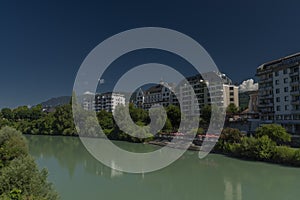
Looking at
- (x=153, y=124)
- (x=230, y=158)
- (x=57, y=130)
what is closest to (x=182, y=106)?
(x=153, y=124)

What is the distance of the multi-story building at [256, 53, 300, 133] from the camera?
23.3m

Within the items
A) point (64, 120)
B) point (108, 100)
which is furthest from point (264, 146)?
point (108, 100)

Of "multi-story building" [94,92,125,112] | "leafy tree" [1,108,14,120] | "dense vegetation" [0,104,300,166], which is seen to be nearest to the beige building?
"dense vegetation" [0,104,300,166]

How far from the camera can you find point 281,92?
82.5ft

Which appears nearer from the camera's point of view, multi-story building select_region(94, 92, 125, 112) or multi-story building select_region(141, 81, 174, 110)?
multi-story building select_region(141, 81, 174, 110)

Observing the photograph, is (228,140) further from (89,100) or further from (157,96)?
(89,100)

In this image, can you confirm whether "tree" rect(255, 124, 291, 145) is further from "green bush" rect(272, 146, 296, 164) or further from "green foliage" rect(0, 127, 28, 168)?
"green foliage" rect(0, 127, 28, 168)

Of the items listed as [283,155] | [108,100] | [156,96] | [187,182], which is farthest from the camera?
[108,100]

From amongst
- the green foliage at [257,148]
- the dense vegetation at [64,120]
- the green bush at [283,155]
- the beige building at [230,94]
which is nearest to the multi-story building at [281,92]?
the green foliage at [257,148]

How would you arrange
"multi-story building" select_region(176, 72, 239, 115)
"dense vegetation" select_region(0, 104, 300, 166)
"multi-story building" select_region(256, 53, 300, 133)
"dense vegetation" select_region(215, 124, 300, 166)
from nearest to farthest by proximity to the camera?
"dense vegetation" select_region(215, 124, 300, 166), "dense vegetation" select_region(0, 104, 300, 166), "multi-story building" select_region(256, 53, 300, 133), "multi-story building" select_region(176, 72, 239, 115)

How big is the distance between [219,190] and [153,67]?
617 inches

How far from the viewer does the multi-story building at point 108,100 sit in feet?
219

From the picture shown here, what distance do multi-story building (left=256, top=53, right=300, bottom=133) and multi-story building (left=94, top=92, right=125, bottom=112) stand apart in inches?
1694

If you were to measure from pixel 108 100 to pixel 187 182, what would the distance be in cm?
5672
